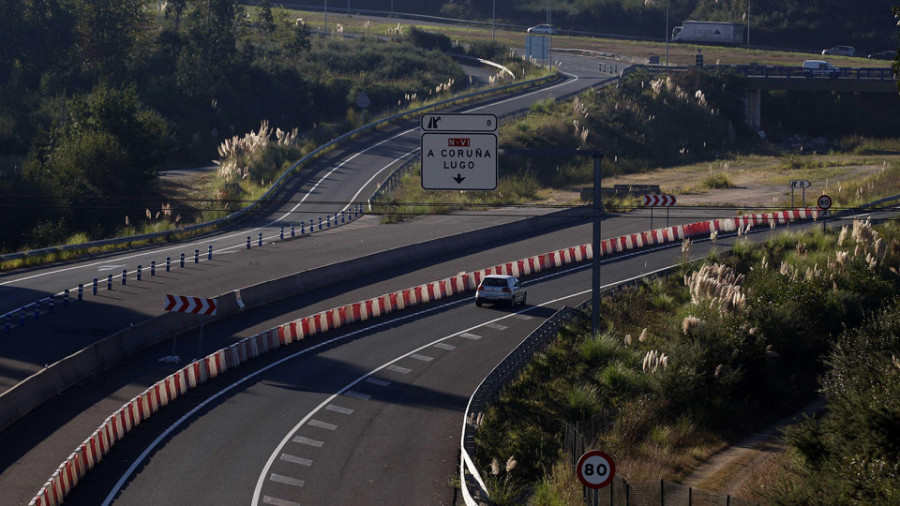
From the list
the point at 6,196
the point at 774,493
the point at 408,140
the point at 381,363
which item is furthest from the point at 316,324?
the point at 408,140

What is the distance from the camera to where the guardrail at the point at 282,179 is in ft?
132

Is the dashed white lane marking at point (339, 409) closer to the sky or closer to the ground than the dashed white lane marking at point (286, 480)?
closer to the sky

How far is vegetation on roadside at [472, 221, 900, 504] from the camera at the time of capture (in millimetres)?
18625

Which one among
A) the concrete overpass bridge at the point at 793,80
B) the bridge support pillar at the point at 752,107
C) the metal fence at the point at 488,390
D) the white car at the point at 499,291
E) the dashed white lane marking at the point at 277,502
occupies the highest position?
the concrete overpass bridge at the point at 793,80

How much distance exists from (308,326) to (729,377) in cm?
1300

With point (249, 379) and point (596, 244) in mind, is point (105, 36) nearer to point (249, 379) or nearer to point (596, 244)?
point (249, 379)

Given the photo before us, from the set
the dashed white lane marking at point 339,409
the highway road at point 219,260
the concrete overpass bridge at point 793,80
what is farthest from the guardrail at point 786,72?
→ the dashed white lane marking at point 339,409

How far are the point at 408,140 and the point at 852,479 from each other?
2149 inches

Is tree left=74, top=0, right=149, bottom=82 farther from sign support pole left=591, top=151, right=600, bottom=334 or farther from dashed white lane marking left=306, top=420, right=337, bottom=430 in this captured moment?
dashed white lane marking left=306, top=420, right=337, bottom=430

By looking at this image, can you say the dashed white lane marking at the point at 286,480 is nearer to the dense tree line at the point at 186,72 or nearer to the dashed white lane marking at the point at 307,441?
the dashed white lane marking at the point at 307,441

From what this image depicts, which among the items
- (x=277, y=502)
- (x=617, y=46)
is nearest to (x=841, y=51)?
(x=617, y=46)

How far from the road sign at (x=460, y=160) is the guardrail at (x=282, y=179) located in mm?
21144

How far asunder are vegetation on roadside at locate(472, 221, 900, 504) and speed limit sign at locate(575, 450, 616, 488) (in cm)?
379

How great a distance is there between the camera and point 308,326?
104ft
